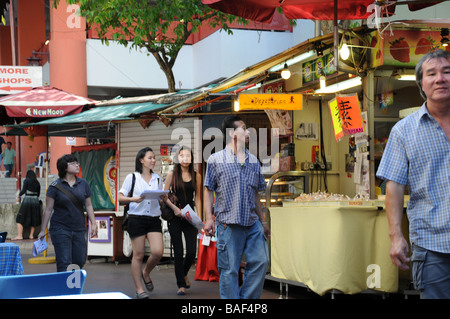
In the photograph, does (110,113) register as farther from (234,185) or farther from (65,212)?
(234,185)

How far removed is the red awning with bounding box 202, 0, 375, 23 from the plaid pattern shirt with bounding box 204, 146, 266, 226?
7.61 ft

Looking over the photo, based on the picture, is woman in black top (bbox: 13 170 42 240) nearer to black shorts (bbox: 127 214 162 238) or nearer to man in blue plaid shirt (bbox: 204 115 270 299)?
black shorts (bbox: 127 214 162 238)

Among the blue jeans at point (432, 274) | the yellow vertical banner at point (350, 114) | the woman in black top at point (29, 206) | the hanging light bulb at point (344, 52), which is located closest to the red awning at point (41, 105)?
the woman in black top at point (29, 206)

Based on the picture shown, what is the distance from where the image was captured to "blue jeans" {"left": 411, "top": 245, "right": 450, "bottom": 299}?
3.65 meters

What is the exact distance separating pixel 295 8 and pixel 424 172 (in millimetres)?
5137

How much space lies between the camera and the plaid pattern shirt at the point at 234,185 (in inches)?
244

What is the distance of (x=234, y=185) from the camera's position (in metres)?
6.30

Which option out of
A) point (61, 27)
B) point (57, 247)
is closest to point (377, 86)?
point (57, 247)

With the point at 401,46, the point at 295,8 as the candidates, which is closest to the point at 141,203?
the point at 295,8

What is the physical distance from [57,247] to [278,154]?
5241mm

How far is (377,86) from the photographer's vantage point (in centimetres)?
980

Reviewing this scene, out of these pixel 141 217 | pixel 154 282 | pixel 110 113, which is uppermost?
pixel 110 113

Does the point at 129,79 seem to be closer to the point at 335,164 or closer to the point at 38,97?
the point at 38,97
